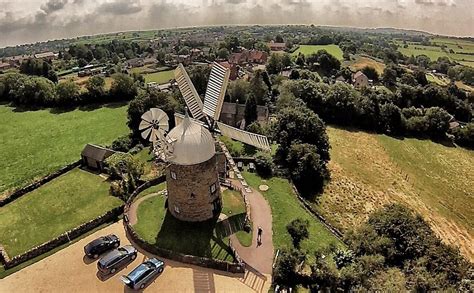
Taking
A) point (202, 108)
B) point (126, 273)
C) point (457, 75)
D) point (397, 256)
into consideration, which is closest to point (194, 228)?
point (126, 273)

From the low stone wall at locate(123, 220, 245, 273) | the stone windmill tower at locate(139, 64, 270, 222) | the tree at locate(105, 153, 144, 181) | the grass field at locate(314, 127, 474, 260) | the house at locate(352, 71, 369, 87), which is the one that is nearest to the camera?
the low stone wall at locate(123, 220, 245, 273)

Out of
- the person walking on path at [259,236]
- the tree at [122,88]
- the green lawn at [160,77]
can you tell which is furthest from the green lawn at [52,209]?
the green lawn at [160,77]

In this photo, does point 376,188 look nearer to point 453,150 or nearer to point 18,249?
point 453,150

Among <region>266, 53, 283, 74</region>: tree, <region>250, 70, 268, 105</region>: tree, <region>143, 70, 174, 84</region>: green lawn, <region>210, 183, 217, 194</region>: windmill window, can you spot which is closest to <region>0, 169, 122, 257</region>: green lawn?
<region>210, 183, 217, 194</region>: windmill window

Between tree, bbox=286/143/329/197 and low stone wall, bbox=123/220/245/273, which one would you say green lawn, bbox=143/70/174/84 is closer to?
tree, bbox=286/143/329/197

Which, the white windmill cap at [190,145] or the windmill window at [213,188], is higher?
the white windmill cap at [190,145]

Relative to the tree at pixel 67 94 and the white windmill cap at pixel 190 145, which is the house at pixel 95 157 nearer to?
the white windmill cap at pixel 190 145

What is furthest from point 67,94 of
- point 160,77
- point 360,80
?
point 360,80
